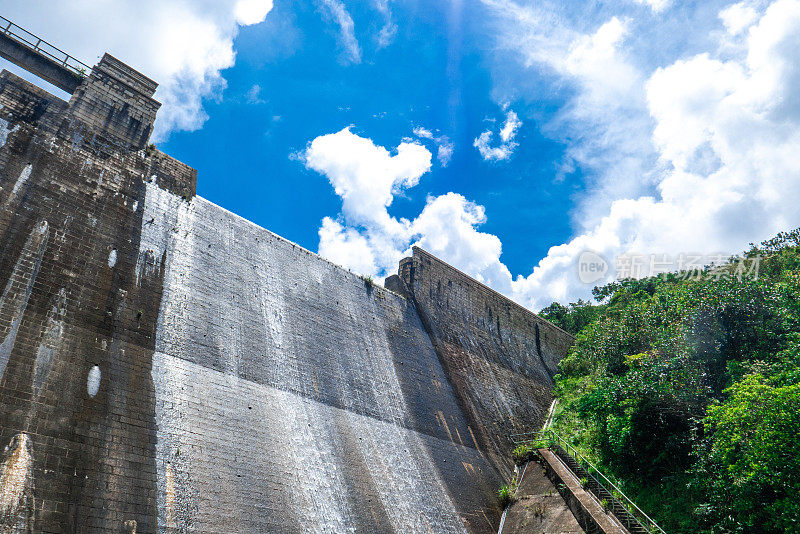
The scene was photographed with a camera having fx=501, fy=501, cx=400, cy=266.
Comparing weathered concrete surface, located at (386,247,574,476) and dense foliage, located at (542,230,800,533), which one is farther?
weathered concrete surface, located at (386,247,574,476)

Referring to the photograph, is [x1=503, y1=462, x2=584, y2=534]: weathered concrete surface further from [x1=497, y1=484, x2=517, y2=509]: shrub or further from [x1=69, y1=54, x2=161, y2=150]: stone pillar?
[x1=69, y1=54, x2=161, y2=150]: stone pillar

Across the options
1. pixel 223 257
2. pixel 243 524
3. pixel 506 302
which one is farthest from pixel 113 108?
pixel 506 302

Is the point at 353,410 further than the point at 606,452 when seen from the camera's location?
No

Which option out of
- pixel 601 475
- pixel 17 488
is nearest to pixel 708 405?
pixel 601 475

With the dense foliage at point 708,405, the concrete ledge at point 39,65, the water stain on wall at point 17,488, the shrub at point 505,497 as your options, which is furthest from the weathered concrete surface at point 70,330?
the dense foliage at point 708,405

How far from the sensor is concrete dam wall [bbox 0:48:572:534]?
8867 mm

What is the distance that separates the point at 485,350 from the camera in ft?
75.7

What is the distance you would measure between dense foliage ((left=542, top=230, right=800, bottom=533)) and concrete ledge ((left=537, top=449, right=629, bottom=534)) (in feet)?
6.19

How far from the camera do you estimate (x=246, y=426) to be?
11320 mm

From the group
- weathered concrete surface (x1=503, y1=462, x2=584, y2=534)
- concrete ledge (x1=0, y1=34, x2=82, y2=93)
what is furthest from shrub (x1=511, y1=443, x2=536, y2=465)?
concrete ledge (x1=0, y1=34, x2=82, y2=93)

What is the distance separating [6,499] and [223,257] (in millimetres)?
8173

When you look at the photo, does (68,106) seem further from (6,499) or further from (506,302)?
(506,302)

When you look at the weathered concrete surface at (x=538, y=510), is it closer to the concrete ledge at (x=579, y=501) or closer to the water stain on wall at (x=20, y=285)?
the concrete ledge at (x=579, y=501)

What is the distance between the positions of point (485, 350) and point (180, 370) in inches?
586
